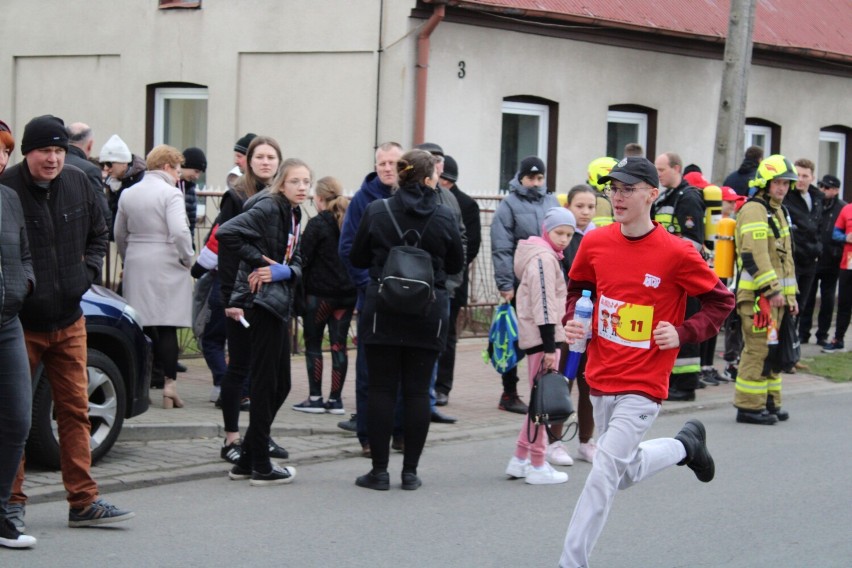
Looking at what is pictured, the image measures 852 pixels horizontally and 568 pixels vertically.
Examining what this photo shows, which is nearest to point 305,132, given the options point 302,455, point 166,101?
Result: point 166,101

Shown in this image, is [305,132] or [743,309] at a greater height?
[305,132]

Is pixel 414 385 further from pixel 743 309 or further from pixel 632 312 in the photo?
pixel 743 309

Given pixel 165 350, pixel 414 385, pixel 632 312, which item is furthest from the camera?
pixel 165 350

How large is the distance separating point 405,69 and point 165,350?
685 centimetres

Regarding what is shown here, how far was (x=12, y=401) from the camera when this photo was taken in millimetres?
5945

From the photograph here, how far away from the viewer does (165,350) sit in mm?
10000

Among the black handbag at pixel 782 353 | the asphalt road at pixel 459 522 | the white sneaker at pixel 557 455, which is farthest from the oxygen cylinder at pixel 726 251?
the white sneaker at pixel 557 455

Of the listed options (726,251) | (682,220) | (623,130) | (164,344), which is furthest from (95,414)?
(623,130)

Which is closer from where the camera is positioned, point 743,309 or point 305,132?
point 743,309

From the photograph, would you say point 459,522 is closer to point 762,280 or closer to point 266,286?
point 266,286

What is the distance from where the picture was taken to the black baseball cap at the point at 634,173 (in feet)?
19.1

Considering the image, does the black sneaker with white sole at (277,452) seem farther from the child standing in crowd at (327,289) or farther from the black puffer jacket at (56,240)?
the black puffer jacket at (56,240)

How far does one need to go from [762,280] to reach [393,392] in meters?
3.75

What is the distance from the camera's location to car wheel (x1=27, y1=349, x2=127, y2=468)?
24.2ft
